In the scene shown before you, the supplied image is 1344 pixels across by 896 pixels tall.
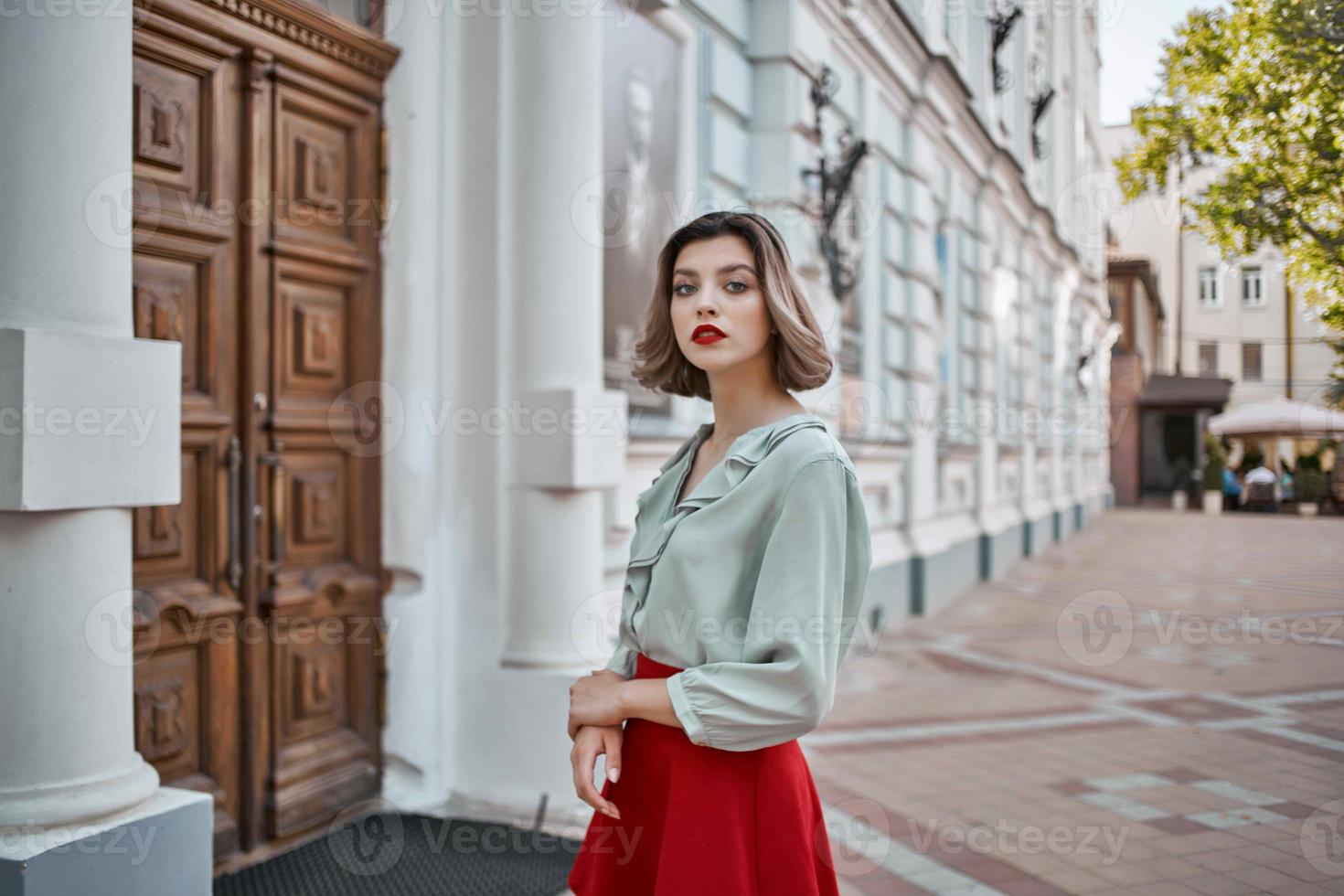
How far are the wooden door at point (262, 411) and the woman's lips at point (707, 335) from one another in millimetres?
2275

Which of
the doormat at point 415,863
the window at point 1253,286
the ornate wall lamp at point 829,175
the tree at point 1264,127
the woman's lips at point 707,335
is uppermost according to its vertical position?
the ornate wall lamp at point 829,175

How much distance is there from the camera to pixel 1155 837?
3.86 meters

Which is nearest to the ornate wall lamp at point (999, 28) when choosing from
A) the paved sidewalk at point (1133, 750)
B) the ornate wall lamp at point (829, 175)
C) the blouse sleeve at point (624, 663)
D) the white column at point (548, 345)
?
the ornate wall lamp at point (829, 175)

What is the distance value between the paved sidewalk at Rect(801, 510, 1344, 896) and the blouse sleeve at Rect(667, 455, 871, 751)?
7.28 ft

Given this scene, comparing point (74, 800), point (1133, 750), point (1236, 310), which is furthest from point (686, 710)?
point (1133, 750)

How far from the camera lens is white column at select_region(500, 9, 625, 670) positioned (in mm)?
4238

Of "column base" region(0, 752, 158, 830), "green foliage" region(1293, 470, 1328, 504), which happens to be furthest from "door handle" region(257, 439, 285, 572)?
"green foliage" region(1293, 470, 1328, 504)

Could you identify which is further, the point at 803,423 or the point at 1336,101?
the point at 1336,101

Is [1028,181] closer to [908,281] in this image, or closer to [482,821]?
[908,281]

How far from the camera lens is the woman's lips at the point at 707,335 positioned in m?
1.67

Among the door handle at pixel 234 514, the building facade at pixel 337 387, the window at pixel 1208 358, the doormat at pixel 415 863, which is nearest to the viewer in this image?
the building facade at pixel 337 387

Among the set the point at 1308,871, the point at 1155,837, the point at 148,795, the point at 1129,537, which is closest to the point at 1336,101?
the point at 1308,871

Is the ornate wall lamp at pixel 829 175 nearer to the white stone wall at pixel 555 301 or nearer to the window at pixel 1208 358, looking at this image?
the white stone wall at pixel 555 301

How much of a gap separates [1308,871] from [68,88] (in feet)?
12.6
